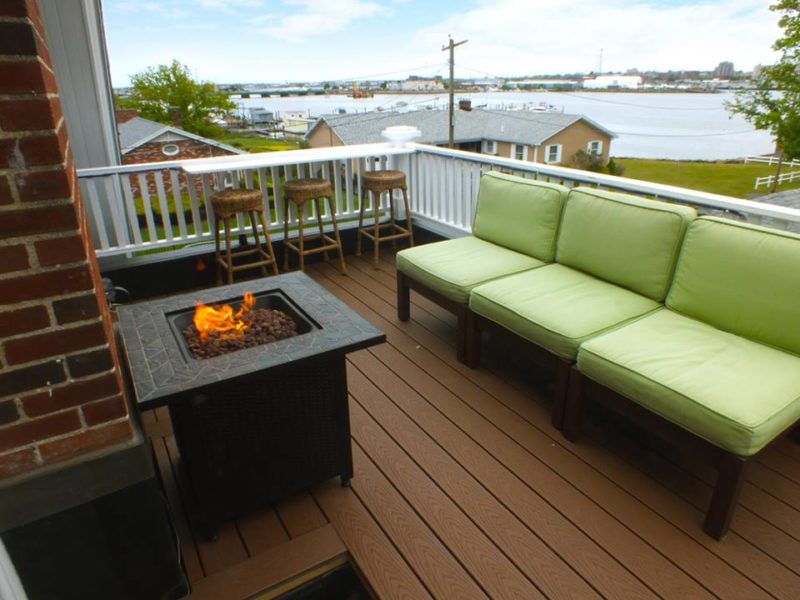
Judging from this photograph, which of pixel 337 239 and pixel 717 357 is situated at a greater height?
pixel 717 357

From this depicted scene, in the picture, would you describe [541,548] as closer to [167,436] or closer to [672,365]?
[672,365]

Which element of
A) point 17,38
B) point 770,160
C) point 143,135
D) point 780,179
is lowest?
point 780,179

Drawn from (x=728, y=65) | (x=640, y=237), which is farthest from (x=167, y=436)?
(x=728, y=65)

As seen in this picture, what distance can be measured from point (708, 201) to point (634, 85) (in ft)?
19.6

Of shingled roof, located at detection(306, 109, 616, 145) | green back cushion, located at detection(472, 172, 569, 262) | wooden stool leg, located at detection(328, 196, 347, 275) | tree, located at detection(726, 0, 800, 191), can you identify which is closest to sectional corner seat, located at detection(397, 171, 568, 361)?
green back cushion, located at detection(472, 172, 569, 262)

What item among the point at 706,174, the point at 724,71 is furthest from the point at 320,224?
the point at 706,174

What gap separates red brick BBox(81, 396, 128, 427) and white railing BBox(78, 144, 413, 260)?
287 cm

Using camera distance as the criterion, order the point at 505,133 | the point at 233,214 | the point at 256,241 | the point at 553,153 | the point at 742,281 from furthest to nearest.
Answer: the point at 505,133 < the point at 553,153 < the point at 256,241 < the point at 233,214 < the point at 742,281

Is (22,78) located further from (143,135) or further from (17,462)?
(143,135)

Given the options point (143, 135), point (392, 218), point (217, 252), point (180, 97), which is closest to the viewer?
point (217, 252)

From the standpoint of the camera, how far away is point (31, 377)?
117cm

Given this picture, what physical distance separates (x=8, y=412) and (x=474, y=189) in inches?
148

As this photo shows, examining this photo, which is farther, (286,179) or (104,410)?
(286,179)

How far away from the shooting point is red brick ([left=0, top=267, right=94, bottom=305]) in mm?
1105
